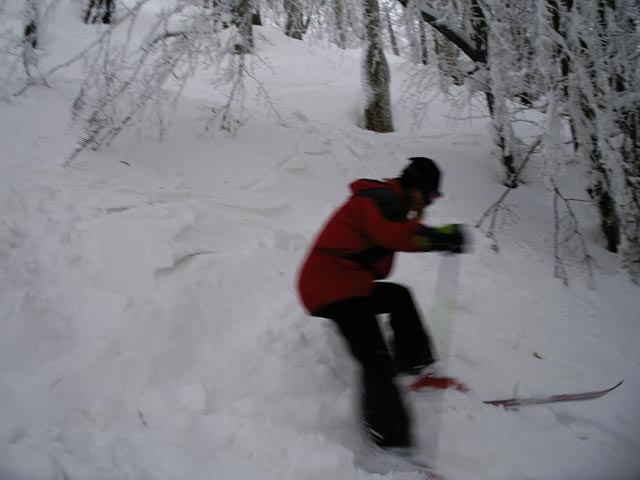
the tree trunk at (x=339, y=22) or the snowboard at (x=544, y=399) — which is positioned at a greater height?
the tree trunk at (x=339, y=22)

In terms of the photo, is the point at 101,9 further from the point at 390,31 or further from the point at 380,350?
the point at 380,350

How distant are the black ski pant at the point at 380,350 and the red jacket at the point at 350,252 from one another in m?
0.07

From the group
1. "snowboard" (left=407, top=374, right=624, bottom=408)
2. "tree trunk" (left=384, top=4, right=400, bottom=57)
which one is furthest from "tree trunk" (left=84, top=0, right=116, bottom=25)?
"snowboard" (left=407, top=374, right=624, bottom=408)

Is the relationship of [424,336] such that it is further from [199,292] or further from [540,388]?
[199,292]

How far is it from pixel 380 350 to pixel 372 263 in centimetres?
41

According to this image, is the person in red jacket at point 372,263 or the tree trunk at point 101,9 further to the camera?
the tree trunk at point 101,9

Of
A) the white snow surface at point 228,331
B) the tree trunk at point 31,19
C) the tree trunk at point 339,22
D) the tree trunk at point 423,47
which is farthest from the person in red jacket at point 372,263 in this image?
the tree trunk at point 31,19

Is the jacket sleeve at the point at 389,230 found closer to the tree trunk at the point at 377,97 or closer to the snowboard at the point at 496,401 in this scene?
the snowboard at the point at 496,401

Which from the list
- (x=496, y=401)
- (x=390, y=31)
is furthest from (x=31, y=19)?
(x=496, y=401)

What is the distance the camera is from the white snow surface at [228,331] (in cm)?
186

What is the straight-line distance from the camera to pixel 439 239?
5.83ft

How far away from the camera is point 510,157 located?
5148mm

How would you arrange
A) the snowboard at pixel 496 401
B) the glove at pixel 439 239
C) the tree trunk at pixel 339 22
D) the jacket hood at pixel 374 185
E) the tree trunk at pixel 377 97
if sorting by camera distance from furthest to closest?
the tree trunk at pixel 377 97 < the tree trunk at pixel 339 22 < the snowboard at pixel 496 401 < the jacket hood at pixel 374 185 < the glove at pixel 439 239

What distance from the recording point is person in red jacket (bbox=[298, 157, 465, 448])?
183cm
